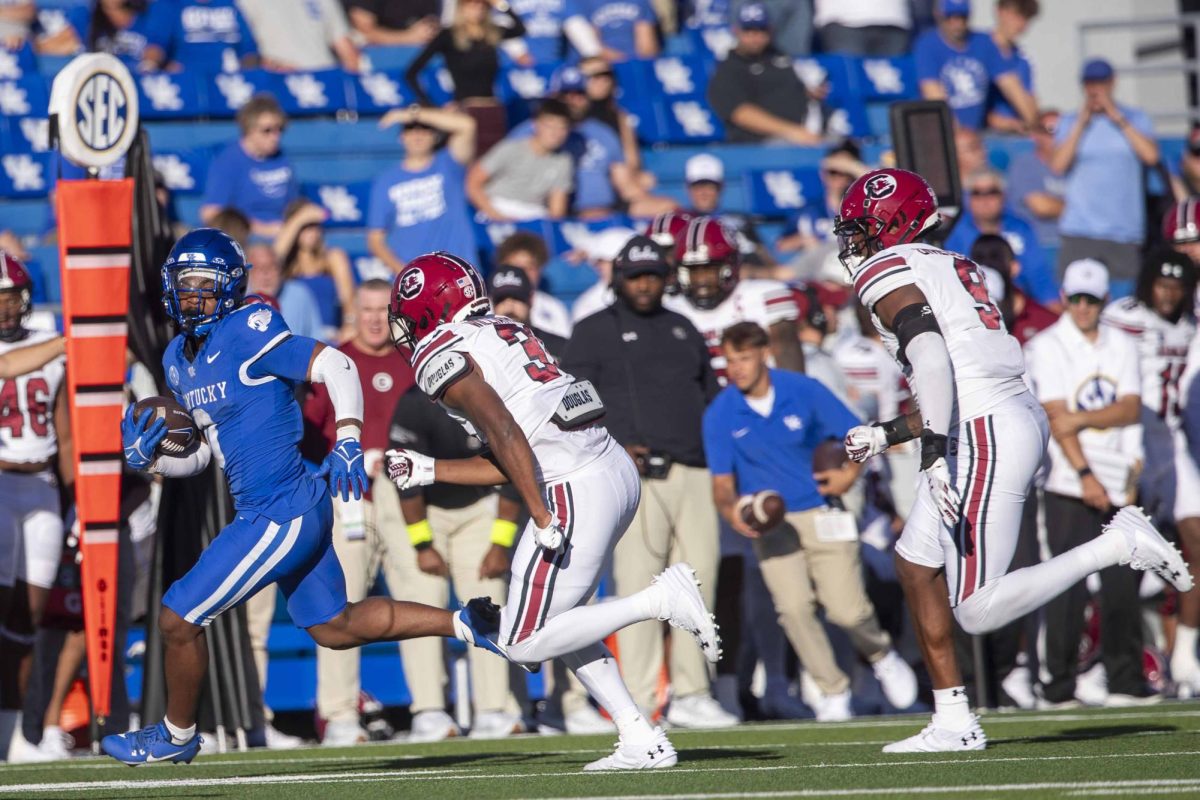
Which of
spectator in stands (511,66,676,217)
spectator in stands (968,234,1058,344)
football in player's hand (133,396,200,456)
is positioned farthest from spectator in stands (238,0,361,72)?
football in player's hand (133,396,200,456)

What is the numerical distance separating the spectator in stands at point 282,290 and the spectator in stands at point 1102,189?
205 inches

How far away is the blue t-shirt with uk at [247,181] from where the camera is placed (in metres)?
11.7

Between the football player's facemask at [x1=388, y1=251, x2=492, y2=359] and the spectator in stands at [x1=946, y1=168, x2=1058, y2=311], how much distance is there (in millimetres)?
5473

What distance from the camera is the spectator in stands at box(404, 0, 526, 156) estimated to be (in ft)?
43.0

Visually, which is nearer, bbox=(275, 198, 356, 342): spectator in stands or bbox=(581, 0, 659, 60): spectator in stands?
bbox=(275, 198, 356, 342): spectator in stands

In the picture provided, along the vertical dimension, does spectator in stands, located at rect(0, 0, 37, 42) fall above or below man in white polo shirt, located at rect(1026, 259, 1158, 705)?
above

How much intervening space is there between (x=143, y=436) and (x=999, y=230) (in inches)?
263

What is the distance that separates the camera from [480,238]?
40.1ft

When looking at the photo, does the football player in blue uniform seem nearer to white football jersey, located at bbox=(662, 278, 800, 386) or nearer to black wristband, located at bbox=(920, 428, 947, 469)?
black wristband, located at bbox=(920, 428, 947, 469)

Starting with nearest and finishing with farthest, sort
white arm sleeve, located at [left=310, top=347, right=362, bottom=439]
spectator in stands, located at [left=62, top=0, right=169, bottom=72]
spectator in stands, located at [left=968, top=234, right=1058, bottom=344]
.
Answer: white arm sleeve, located at [left=310, top=347, right=362, bottom=439], spectator in stands, located at [left=968, top=234, right=1058, bottom=344], spectator in stands, located at [left=62, top=0, right=169, bottom=72]

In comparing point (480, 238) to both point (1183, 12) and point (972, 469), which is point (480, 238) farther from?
point (1183, 12)

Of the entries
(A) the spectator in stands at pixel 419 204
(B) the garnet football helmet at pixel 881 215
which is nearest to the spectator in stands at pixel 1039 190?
(A) the spectator in stands at pixel 419 204

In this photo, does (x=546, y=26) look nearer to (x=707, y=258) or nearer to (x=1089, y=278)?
(x=707, y=258)

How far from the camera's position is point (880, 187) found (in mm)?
6824
